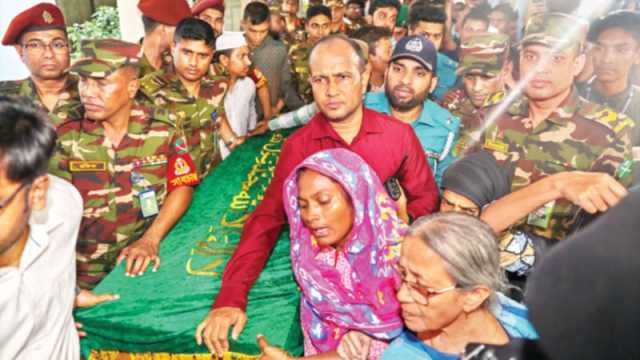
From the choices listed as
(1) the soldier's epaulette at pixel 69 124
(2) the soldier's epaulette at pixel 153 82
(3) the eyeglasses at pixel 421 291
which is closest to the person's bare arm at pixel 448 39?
(2) the soldier's epaulette at pixel 153 82

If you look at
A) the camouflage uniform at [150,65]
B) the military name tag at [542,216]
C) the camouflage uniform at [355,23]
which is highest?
the camouflage uniform at [150,65]

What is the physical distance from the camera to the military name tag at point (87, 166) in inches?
107

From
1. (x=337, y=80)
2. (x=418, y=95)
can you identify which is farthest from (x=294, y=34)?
(x=337, y=80)

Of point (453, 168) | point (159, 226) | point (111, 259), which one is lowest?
point (111, 259)

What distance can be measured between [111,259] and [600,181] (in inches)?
89.1

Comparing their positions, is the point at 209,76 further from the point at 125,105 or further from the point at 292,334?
the point at 292,334

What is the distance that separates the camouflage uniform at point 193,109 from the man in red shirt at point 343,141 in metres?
1.17

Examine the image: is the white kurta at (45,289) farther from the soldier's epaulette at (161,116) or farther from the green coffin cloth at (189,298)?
the soldier's epaulette at (161,116)

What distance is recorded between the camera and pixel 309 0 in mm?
7266

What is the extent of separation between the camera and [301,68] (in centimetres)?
596

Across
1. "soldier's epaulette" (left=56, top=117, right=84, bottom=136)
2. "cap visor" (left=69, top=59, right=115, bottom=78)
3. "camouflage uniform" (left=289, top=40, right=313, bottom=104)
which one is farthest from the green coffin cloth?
"camouflage uniform" (left=289, top=40, right=313, bottom=104)

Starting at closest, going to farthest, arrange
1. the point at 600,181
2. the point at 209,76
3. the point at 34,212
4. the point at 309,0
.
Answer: the point at 34,212 → the point at 600,181 → the point at 209,76 → the point at 309,0

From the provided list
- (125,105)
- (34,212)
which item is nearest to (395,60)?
(125,105)

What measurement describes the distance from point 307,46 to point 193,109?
260cm
